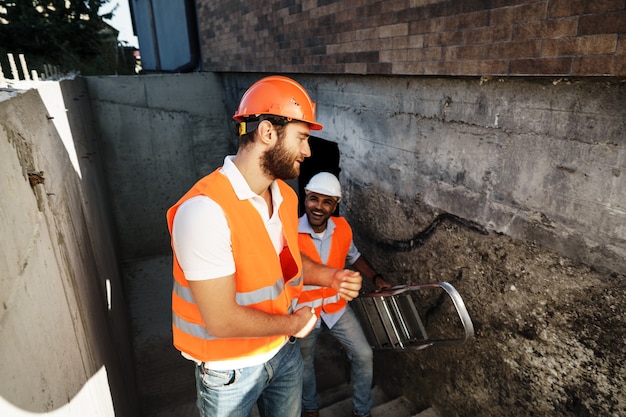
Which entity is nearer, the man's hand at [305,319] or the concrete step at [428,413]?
the man's hand at [305,319]

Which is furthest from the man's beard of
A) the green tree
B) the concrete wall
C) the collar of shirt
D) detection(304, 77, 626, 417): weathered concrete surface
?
the green tree

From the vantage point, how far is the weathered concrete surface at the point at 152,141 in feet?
23.4

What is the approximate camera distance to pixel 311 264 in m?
2.55

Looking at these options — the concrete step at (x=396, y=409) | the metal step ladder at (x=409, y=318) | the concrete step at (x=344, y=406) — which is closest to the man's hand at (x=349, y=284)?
the metal step ladder at (x=409, y=318)

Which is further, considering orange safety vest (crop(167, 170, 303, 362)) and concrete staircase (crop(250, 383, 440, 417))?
concrete staircase (crop(250, 383, 440, 417))

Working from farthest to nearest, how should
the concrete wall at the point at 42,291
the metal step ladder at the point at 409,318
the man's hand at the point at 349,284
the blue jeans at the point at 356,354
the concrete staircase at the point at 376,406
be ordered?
the concrete staircase at the point at 376,406, the blue jeans at the point at 356,354, the metal step ladder at the point at 409,318, the man's hand at the point at 349,284, the concrete wall at the point at 42,291

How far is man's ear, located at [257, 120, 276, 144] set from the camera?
1.98 m

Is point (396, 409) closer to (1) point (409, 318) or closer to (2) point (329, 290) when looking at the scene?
(1) point (409, 318)

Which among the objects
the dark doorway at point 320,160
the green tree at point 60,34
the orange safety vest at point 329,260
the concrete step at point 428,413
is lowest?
the concrete step at point 428,413

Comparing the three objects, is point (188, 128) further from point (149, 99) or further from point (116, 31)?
point (116, 31)

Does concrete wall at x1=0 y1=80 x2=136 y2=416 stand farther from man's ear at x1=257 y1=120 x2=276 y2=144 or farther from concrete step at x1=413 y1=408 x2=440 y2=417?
concrete step at x1=413 y1=408 x2=440 y2=417

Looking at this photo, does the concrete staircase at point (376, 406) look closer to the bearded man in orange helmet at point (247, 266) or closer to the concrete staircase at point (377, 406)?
the concrete staircase at point (377, 406)

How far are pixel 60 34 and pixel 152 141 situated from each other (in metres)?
9.14

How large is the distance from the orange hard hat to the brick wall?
100 centimetres
